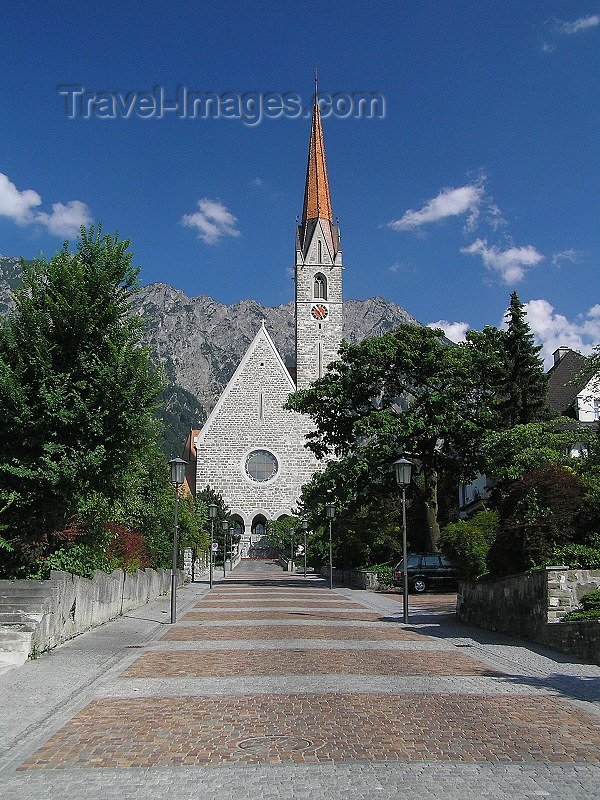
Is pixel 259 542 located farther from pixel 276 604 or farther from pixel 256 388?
pixel 276 604

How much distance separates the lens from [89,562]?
1485cm

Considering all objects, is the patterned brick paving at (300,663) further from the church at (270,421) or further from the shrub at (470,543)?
the church at (270,421)

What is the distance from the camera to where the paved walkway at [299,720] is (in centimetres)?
547

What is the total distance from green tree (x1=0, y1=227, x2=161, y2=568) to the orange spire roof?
205 ft

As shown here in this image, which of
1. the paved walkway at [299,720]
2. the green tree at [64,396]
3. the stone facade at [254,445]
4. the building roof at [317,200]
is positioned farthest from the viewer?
the building roof at [317,200]

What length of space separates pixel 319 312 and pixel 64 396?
59176mm

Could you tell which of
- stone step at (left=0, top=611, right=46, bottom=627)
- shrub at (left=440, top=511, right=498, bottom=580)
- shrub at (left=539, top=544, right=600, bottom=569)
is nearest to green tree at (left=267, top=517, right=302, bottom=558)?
shrub at (left=440, top=511, right=498, bottom=580)

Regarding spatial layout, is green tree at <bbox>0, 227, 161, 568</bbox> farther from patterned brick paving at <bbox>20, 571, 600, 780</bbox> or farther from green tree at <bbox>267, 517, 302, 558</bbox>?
green tree at <bbox>267, 517, 302, 558</bbox>

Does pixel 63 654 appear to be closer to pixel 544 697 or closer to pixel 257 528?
pixel 544 697

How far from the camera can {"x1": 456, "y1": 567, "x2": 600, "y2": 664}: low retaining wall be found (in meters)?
11.1

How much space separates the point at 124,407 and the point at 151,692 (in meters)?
6.10

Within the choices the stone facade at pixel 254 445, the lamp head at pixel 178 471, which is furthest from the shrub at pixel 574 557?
the stone facade at pixel 254 445

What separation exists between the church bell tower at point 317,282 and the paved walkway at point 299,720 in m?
57.7

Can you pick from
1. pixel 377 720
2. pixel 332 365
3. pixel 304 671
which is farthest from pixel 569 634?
pixel 332 365
